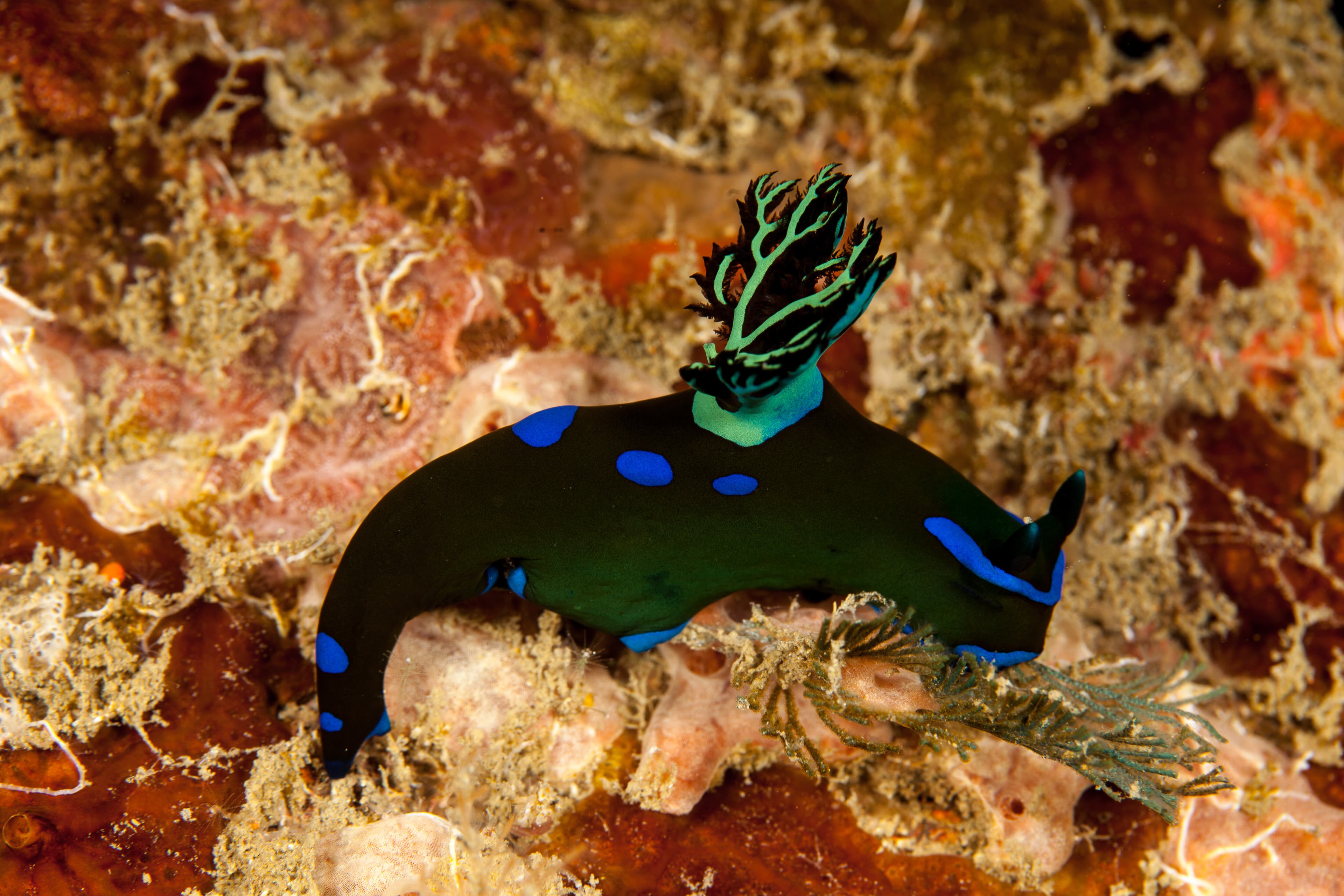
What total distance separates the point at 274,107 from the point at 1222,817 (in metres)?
4.89

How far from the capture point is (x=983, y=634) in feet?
7.94

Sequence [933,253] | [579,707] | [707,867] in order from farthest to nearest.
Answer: [933,253], [579,707], [707,867]

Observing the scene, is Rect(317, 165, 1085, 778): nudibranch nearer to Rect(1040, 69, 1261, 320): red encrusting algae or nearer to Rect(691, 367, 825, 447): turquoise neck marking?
Rect(691, 367, 825, 447): turquoise neck marking

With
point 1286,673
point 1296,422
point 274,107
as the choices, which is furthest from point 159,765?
point 1296,422

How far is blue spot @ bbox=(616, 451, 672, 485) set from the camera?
222 cm

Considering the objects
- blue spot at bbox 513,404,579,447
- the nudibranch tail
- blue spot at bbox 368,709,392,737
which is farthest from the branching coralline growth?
blue spot at bbox 368,709,392,737

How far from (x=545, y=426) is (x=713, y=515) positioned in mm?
580

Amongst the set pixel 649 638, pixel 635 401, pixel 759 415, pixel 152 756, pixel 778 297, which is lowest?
pixel 152 756

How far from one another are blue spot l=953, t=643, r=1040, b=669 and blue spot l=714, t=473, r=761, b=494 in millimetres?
899

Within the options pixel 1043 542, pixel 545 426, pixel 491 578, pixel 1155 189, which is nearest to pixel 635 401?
pixel 545 426

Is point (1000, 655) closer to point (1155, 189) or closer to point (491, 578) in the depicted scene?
point (491, 578)

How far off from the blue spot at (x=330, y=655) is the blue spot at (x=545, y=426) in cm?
81

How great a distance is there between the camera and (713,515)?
88.5 inches

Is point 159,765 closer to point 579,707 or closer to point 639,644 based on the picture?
point 579,707
